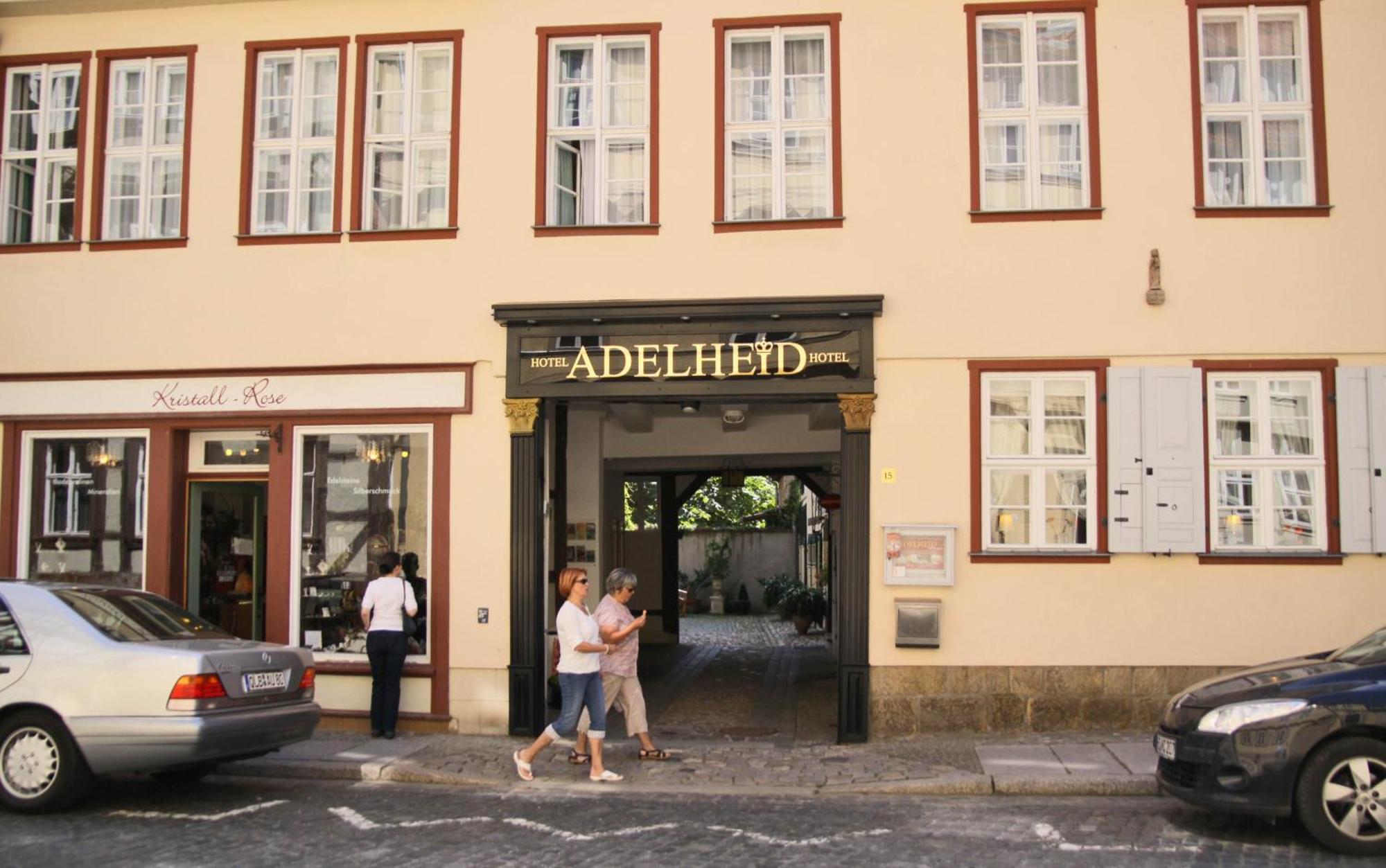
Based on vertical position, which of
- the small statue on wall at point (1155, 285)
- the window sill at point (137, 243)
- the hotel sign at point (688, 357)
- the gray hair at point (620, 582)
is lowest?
the gray hair at point (620, 582)

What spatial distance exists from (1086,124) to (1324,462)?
12.6ft

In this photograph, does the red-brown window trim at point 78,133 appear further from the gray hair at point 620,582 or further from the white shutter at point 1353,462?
the white shutter at point 1353,462

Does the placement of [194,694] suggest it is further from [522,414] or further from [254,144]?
→ [254,144]

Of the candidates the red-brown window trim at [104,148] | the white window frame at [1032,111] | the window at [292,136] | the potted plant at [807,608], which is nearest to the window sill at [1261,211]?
the white window frame at [1032,111]

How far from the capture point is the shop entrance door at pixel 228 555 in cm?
1363

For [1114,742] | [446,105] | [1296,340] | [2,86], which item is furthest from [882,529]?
[2,86]

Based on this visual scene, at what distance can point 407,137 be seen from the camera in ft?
43.1

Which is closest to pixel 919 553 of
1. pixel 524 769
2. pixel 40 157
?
pixel 524 769

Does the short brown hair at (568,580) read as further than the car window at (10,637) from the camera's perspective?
Yes

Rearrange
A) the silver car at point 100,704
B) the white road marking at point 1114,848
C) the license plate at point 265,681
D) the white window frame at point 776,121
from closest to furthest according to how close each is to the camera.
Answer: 1. the white road marking at point 1114,848
2. the silver car at point 100,704
3. the license plate at point 265,681
4. the white window frame at point 776,121

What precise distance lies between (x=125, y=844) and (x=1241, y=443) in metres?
9.76

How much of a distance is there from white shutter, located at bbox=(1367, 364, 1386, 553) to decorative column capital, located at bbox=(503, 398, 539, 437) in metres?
7.69

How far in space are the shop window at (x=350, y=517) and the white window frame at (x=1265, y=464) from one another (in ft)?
24.5

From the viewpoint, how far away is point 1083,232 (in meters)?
12.1
